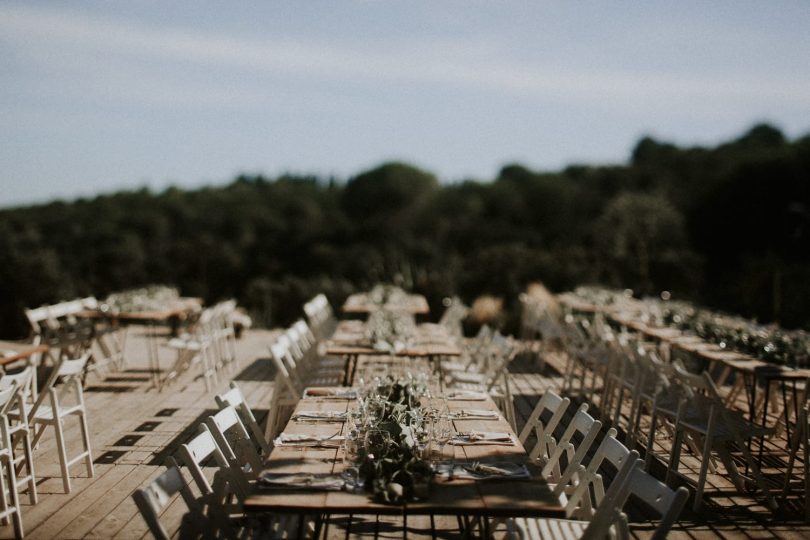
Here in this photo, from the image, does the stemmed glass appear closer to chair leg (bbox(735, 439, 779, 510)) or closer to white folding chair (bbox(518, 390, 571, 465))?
white folding chair (bbox(518, 390, 571, 465))

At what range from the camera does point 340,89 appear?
13.0 m

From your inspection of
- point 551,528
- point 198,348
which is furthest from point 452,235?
point 551,528

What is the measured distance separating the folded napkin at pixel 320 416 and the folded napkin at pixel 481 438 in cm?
69

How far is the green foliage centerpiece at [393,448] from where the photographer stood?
2416 mm

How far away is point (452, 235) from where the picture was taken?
24.7 metres

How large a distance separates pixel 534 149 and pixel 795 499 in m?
27.7

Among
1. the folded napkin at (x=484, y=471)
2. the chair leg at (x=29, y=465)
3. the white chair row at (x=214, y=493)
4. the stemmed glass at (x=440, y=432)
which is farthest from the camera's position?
the chair leg at (x=29, y=465)

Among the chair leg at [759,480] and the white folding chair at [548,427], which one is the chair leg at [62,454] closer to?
the white folding chair at [548,427]

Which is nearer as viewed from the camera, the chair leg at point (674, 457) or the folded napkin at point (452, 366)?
the chair leg at point (674, 457)

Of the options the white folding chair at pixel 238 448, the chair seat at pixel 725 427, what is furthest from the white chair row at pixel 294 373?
the chair seat at pixel 725 427

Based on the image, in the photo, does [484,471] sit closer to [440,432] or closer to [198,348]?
[440,432]

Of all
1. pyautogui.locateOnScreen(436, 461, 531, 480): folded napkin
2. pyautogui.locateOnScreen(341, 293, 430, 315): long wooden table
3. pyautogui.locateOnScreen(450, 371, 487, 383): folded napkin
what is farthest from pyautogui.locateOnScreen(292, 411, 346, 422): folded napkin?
pyautogui.locateOnScreen(341, 293, 430, 315): long wooden table

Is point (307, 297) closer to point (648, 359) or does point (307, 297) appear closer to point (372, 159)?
point (648, 359)

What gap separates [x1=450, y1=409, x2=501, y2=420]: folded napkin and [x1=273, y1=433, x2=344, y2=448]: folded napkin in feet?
2.42
